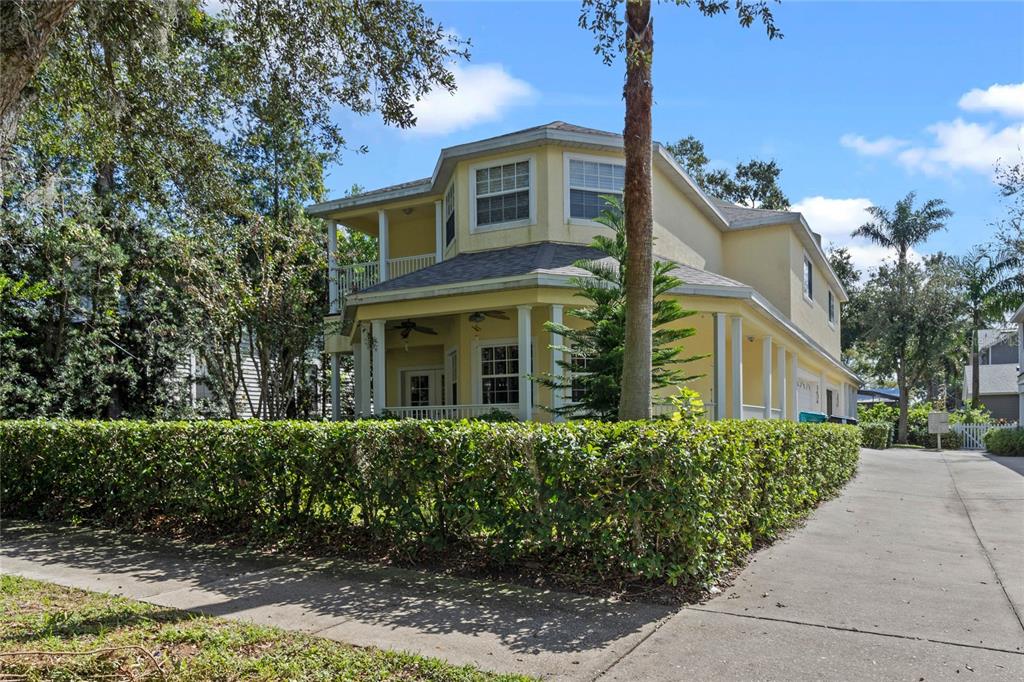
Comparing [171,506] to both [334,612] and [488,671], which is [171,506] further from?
[488,671]

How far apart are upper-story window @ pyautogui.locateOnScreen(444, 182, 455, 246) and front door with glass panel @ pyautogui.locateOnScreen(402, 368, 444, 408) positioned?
3.28 m

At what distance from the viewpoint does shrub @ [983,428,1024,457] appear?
2480 centimetres

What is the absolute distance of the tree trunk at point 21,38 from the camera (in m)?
5.54

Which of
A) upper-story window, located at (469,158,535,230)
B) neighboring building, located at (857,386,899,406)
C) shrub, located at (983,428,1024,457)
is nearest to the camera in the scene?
upper-story window, located at (469,158,535,230)

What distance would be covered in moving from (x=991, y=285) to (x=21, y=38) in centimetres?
4189

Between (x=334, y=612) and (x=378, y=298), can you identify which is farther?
(x=378, y=298)

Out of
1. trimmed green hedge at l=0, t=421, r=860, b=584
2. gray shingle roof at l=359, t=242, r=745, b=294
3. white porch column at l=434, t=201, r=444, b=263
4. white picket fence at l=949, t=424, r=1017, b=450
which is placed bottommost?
white picket fence at l=949, t=424, r=1017, b=450

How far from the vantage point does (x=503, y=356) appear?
16688 mm

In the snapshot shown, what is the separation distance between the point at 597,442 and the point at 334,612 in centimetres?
241

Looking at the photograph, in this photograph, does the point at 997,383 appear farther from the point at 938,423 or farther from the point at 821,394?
the point at 821,394

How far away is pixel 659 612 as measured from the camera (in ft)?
A: 18.4

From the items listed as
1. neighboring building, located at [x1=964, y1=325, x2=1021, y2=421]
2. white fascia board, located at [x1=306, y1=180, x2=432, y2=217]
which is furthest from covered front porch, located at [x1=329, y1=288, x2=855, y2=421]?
neighboring building, located at [x1=964, y1=325, x2=1021, y2=421]

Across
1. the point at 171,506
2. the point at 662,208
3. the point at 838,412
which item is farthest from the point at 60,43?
the point at 838,412

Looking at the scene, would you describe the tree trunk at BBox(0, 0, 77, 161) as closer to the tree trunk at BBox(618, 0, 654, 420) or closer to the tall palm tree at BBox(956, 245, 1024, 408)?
the tree trunk at BBox(618, 0, 654, 420)
